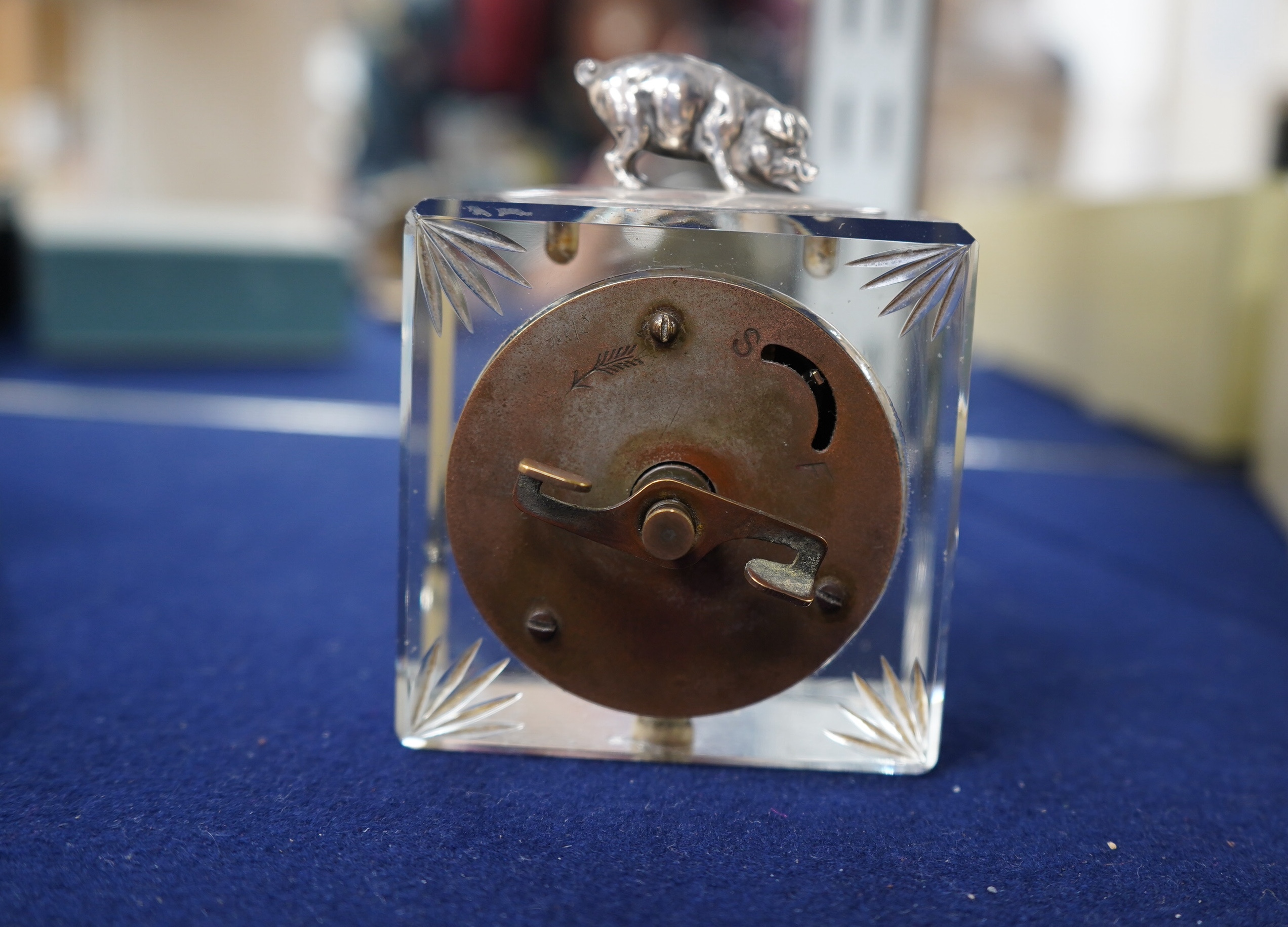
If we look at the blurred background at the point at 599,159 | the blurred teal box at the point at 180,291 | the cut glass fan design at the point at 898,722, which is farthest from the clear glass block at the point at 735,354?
the blurred teal box at the point at 180,291

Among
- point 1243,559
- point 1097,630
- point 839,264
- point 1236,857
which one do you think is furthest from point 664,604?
point 1243,559

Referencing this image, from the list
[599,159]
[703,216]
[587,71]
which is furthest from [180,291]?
[599,159]

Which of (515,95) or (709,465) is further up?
(515,95)

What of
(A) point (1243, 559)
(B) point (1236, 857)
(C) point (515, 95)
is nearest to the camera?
(B) point (1236, 857)

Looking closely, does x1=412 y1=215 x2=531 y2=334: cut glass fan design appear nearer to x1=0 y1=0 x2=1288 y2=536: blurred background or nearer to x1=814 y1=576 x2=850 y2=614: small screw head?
x1=814 y1=576 x2=850 y2=614: small screw head

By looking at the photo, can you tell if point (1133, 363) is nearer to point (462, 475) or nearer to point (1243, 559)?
point (1243, 559)

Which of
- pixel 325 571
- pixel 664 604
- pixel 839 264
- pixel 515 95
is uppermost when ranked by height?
pixel 515 95

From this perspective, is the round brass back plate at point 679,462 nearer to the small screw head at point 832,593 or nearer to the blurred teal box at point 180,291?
the small screw head at point 832,593
